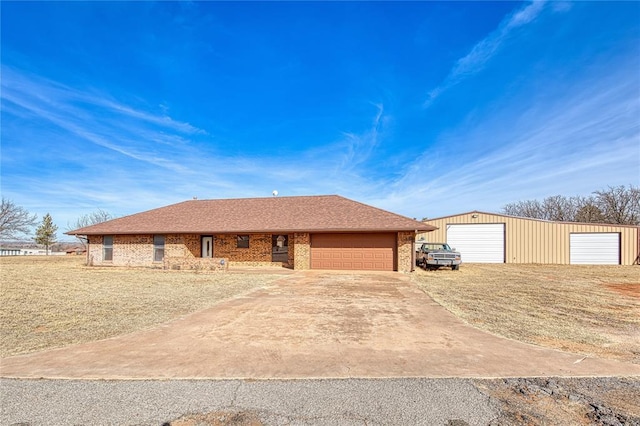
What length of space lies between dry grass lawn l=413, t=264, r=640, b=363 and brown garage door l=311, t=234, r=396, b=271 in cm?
395

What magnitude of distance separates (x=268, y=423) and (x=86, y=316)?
6.24 meters

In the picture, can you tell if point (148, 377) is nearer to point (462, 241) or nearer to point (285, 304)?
point (285, 304)

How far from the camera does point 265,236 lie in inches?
766

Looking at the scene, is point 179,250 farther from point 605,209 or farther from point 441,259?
point 605,209

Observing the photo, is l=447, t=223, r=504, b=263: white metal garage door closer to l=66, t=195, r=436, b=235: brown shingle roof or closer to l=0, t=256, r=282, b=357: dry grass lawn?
l=66, t=195, r=436, b=235: brown shingle roof

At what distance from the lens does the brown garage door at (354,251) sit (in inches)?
695

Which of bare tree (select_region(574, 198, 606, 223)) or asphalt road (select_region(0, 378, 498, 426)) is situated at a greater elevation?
bare tree (select_region(574, 198, 606, 223))

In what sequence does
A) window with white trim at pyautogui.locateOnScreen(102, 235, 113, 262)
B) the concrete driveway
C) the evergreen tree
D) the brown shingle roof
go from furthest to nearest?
the evergreen tree
window with white trim at pyautogui.locateOnScreen(102, 235, 113, 262)
the brown shingle roof
the concrete driveway

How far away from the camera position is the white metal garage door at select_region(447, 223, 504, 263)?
23.8 m

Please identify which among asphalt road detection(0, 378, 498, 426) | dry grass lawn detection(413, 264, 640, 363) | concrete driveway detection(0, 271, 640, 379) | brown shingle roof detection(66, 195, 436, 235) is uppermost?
brown shingle roof detection(66, 195, 436, 235)

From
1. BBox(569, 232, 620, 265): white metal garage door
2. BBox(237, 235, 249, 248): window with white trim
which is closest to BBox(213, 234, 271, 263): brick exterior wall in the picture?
BBox(237, 235, 249, 248): window with white trim

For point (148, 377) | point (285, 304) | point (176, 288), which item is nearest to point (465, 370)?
point (148, 377)

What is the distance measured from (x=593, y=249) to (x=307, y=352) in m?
26.0

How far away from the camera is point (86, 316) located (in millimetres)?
7168
